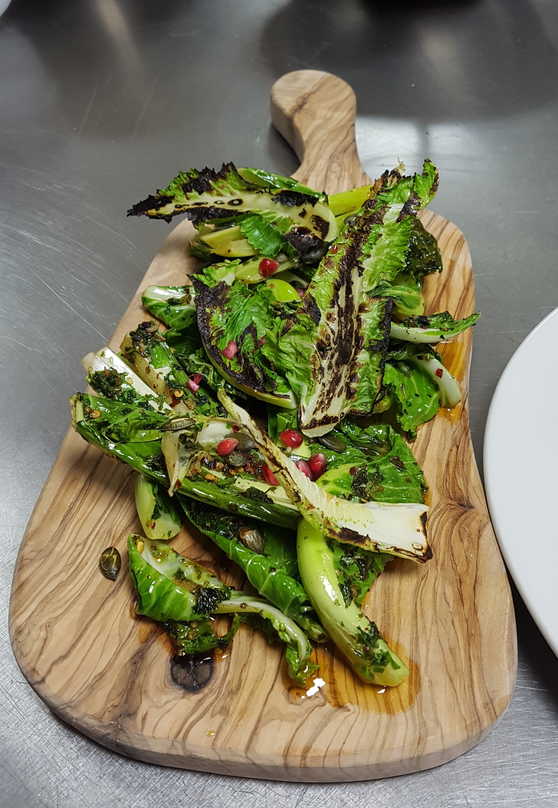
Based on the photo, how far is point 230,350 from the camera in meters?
1.67

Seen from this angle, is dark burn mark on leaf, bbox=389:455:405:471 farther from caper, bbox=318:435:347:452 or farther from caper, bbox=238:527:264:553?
caper, bbox=238:527:264:553

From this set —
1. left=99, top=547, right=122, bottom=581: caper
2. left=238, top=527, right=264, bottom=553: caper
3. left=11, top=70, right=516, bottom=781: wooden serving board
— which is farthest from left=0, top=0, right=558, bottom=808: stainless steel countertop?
left=238, top=527, right=264, bottom=553: caper

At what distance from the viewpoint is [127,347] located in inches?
69.2

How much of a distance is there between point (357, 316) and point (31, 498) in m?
0.92

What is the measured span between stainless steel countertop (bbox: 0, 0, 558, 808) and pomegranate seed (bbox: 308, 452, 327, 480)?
1.79 ft

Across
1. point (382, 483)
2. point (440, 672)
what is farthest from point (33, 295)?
point (440, 672)

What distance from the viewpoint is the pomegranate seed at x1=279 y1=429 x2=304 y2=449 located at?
1.58m

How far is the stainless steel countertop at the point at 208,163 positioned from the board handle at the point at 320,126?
21cm

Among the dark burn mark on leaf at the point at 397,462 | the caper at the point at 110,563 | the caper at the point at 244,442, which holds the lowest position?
the caper at the point at 110,563

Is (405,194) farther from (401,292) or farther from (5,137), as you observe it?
(5,137)

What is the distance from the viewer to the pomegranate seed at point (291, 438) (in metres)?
1.58

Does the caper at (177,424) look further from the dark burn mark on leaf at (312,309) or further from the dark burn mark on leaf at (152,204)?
the dark burn mark on leaf at (152,204)

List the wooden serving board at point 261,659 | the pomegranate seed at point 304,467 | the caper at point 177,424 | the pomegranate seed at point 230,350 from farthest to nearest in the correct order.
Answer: the pomegranate seed at point 230,350 → the pomegranate seed at point 304,467 → the caper at point 177,424 → the wooden serving board at point 261,659

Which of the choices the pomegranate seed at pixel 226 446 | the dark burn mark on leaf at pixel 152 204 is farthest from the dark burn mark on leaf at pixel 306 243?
the pomegranate seed at pixel 226 446
